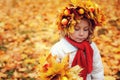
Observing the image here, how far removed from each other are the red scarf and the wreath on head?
0.23 metres

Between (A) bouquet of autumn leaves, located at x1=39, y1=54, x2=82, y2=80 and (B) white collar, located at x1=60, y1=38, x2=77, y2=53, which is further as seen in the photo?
(B) white collar, located at x1=60, y1=38, x2=77, y2=53

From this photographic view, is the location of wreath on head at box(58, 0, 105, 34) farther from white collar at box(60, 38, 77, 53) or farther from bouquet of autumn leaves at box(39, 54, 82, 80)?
bouquet of autumn leaves at box(39, 54, 82, 80)

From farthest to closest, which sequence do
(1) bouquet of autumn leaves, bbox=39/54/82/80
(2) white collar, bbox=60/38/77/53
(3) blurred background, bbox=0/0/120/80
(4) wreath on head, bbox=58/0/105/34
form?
1. (3) blurred background, bbox=0/0/120/80
2. (2) white collar, bbox=60/38/77/53
3. (4) wreath on head, bbox=58/0/105/34
4. (1) bouquet of autumn leaves, bbox=39/54/82/80

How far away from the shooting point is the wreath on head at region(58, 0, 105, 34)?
3.41 m

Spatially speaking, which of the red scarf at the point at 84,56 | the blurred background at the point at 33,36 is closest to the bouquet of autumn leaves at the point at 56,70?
the red scarf at the point at 84,56

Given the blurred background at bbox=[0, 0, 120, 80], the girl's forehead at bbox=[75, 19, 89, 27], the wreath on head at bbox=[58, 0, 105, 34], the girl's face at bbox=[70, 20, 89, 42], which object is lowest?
the blurred background at bbox=[0, 0, 120, 80]

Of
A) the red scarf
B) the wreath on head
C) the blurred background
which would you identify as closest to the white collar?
the red scarf

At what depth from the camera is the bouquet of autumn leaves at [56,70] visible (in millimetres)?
3197

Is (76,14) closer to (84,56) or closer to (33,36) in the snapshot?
(84,56)

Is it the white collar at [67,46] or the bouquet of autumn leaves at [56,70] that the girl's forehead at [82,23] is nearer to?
the white collar at [67,46]

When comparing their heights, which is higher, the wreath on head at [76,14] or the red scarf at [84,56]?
the wreath on head at [76,14]

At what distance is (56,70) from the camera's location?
3.20 m

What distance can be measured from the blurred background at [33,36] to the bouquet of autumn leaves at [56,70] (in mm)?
1235

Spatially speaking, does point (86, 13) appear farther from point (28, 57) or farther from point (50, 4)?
point (50, 4)
